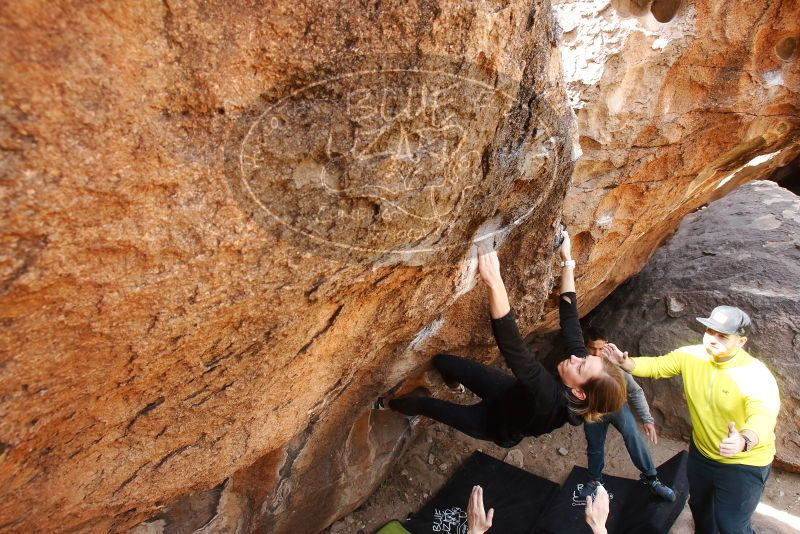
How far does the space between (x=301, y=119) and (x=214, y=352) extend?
823 millimetres

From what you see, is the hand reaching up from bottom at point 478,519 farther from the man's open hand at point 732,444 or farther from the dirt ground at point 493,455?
the dirt ground at point 493,455

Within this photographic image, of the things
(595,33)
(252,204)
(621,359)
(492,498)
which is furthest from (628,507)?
(252,204)

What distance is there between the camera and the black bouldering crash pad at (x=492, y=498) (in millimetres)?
3453

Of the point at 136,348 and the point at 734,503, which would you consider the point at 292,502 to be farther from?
the point at 734,503

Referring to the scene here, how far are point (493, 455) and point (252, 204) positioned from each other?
3333 millimetres

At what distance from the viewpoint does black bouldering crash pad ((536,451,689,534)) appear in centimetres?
319

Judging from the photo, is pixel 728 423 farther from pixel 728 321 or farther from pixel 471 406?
pixel 471 406

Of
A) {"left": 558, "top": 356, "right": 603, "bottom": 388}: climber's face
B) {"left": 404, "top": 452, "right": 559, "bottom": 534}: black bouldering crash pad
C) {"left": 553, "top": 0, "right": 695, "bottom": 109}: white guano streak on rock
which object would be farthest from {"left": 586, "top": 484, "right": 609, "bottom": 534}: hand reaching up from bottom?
{"left": 553, "top": 0, "right": 695, "bottom": 109}: white guano streak on rock

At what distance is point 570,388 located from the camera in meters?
2.29

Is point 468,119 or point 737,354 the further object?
point 737,354

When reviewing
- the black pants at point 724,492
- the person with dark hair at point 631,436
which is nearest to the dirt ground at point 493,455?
the person with dark hair at point 631,436

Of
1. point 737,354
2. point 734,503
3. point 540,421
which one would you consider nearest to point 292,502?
point 540,421

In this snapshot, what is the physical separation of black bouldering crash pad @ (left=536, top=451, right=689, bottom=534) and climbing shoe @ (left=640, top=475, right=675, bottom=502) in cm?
3

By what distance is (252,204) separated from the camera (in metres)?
1.39
